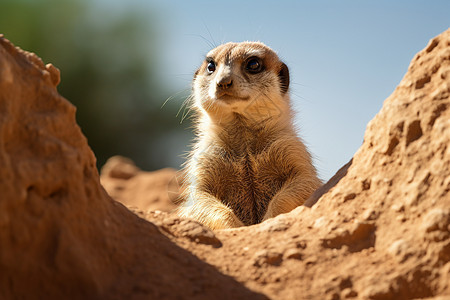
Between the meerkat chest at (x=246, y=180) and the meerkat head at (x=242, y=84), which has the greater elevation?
the meerkat head at (x=242, y=84)

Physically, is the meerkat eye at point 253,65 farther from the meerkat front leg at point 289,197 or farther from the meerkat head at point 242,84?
the meerkat front leg at point 289,197

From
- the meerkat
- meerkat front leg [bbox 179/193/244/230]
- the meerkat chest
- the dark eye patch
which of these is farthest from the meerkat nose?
meerkat front leg [bbox 179/193/244/230]

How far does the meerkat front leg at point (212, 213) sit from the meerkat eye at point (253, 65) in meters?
1.35

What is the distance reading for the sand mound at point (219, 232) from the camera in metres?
1.68

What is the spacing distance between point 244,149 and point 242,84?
60 cm

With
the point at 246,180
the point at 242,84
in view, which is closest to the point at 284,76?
the point at 242,84

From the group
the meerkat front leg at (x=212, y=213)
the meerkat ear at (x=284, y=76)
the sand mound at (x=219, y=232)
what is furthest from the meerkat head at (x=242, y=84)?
the sand mound at (x=219, y=232)

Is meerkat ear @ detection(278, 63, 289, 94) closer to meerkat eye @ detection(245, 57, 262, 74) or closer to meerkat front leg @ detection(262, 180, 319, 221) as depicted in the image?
meerkat eye @ detection(245, 57, 262, 74)

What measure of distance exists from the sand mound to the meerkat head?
232cm

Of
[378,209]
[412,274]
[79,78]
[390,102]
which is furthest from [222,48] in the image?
[79,78]

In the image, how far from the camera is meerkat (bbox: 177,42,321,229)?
4234mm

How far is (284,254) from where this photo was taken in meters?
2.08

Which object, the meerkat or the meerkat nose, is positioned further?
the meerkat nose

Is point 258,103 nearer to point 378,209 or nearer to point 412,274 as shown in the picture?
point 378,209
